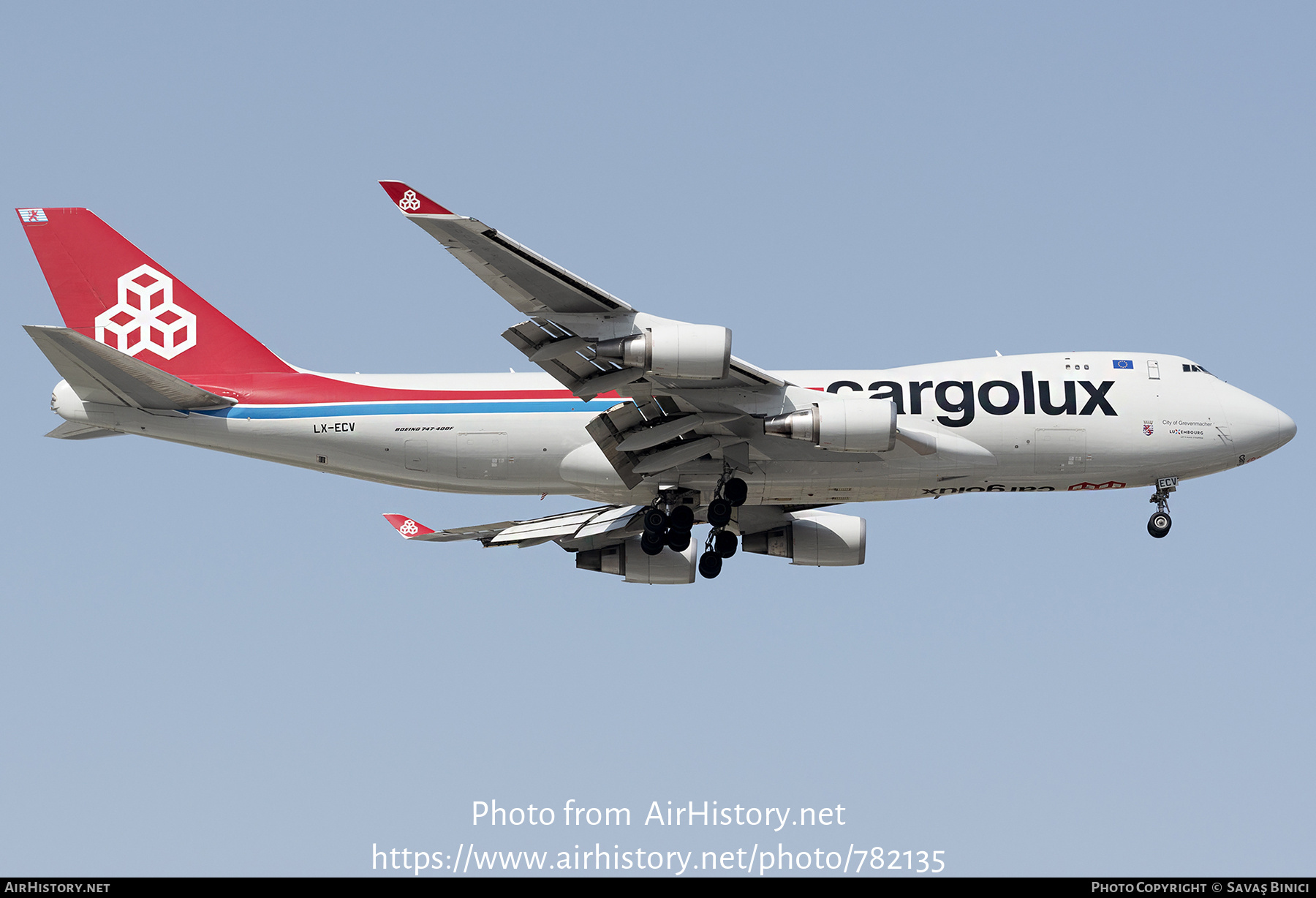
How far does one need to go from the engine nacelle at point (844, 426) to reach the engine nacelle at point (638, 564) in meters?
8.16

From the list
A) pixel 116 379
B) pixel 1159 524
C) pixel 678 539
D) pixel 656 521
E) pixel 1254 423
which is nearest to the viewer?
pixel 116 379

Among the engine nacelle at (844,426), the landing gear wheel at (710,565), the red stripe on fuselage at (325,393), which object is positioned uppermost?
the red stripe on fuselage at (325,393)

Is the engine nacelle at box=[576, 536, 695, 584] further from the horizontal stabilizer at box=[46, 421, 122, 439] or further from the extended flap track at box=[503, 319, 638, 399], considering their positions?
the horizontal stabilizer at box=[46, 421, 122, 439]

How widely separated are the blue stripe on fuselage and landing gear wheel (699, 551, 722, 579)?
168 inches

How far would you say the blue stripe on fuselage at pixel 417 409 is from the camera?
33.7m

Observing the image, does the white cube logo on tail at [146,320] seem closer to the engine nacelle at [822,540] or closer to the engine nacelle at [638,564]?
the engine nacelle at [638,564]

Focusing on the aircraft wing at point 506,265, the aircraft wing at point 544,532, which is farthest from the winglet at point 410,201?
the aircraft wing at point 544,532

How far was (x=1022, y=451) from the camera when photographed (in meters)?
33.5

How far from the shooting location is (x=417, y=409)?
111 ft

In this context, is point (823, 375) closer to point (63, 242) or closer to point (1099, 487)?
point (1099, 487)

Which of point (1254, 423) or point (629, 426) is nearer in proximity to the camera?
point (629, 426)

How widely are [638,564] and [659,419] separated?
735 centimetres

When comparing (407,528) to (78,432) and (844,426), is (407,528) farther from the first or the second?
(844,426)

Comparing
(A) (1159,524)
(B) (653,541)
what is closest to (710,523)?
(B) (653,541)
